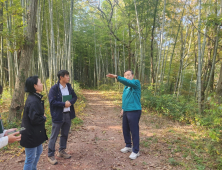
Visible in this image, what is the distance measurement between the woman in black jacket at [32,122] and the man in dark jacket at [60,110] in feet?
1.59

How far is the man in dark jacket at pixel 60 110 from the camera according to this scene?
87.5 inches

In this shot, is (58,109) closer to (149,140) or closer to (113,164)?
(113,164)

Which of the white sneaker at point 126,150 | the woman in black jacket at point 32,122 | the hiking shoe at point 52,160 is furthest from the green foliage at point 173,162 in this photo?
the woman in black jacket at point 32,122

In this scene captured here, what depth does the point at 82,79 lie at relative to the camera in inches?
776

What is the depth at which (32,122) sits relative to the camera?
1.65m

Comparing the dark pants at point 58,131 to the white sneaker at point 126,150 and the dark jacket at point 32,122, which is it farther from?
the white sneaker at point 126,150

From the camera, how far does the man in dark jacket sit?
2223 mm

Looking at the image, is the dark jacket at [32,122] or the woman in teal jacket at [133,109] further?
the woman in teal jacket at [133,109]

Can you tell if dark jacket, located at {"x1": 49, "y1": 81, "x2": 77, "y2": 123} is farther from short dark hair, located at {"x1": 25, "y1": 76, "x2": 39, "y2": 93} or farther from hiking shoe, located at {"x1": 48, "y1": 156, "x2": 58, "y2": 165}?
hiking shoe, located at {"x1": 48, "y1": 156, "x2": 58, "y2": 165}

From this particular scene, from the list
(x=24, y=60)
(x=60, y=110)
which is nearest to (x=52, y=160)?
(x=60, y=110)

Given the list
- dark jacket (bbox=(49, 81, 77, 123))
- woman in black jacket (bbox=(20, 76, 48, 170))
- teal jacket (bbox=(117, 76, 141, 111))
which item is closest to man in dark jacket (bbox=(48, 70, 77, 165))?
dark jacket (bbox=(49, 81, 77, 123))

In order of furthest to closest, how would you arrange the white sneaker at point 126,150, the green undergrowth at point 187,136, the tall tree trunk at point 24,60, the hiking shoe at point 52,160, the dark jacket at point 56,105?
1. the tall tree trunk at point 24,60
2. the white sneaker at point 126,150
3. the green undergrowth at point 187,136
4. the hiking shoe at point 52,160
5. the dark jacket at point 56,105

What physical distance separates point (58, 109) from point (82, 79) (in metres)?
17.8

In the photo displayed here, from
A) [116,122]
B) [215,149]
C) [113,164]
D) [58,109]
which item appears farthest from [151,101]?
[58,109]
